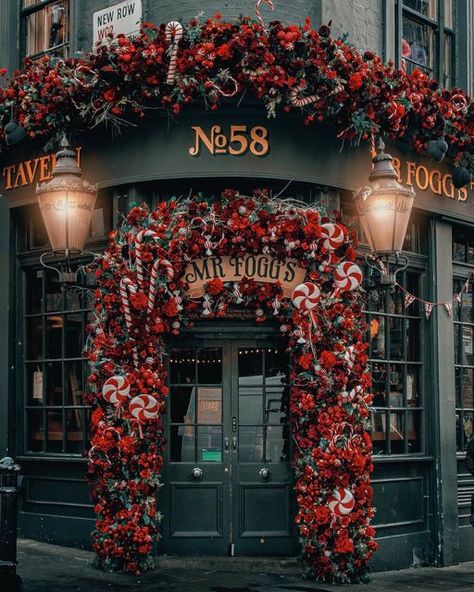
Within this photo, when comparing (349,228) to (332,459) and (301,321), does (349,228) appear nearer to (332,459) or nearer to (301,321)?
(301,321)

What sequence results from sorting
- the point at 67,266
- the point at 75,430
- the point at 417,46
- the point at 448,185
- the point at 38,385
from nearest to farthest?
the point at 67,266 < the point at 75,430 < the point at 38,385 < the point at 448,185 < the point at 417,46

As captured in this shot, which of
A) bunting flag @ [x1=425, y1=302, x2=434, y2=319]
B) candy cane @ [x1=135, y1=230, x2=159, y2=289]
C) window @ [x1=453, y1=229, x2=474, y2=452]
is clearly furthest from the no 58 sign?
window @ [x1=453, y1=229, x2=474, y2=452]

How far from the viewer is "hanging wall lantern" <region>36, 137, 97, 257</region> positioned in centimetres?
1010

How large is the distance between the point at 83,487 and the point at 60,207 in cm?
312

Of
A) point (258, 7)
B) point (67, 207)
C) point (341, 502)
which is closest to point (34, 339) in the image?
point (67, 207)

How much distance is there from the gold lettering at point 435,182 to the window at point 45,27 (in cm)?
449

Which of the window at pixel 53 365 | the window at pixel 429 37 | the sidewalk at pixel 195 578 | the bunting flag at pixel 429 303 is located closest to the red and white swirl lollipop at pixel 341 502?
the sidewalk at pixel 195 578

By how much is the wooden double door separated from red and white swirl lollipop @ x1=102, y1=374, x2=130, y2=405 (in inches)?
31.6

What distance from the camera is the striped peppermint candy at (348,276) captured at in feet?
33.8

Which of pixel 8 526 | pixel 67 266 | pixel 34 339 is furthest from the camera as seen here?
pixel 34 339

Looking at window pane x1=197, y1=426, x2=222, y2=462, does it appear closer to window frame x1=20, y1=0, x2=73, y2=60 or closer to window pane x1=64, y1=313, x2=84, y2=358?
window pane x1=64, y1=313, x2=84, y2=358

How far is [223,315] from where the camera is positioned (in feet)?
34.3

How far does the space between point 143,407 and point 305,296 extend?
1.92 m

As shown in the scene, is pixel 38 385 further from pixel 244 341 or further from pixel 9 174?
pixel 244 341
